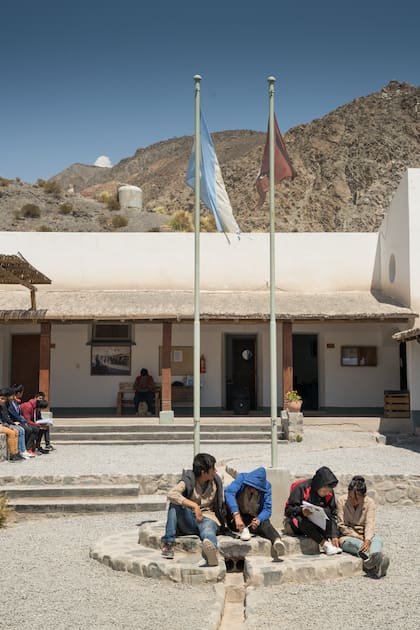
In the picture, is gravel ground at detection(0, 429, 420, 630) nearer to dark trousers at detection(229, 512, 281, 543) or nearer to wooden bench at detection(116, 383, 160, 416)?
dark trousers at detection(229, 512, 281, 543)

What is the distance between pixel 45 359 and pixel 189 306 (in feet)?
13.2

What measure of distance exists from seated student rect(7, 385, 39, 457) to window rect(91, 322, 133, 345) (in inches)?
278

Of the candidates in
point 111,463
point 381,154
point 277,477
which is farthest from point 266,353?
point 381,154

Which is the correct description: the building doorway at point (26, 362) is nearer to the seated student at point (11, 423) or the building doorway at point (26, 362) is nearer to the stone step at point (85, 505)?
the seated student at point (11, 423)

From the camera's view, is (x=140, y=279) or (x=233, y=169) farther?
(x=233, y=169)

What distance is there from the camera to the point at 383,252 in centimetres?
2162

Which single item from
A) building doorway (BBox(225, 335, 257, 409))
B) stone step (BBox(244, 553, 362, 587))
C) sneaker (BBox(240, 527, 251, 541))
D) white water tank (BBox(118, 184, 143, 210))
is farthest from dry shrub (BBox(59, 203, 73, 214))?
stone step (BBox(244, 553, 362, 587))

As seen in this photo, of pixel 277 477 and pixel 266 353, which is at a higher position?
pixel 266 353

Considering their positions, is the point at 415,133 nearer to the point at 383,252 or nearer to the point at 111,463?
the point at 383,252

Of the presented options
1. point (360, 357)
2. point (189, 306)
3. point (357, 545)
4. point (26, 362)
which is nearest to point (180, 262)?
point (189, 306)

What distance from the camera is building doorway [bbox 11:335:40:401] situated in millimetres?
21250

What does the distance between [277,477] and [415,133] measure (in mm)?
53991

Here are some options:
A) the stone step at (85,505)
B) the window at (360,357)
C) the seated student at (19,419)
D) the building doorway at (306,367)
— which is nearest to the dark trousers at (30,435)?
the seated student at (19,419)

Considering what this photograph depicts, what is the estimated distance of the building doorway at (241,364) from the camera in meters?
21.5
